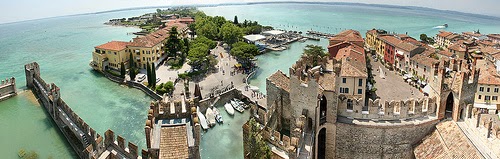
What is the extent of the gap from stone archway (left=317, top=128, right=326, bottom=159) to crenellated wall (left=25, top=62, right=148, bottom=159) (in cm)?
909

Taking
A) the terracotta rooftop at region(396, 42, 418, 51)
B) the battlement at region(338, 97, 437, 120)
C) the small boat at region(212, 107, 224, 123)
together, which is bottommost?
the small boat at region(212, 107, 224, 123)

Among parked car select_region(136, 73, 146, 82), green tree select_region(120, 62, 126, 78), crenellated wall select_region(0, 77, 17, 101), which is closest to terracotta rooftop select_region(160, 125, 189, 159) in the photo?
parked car select_region(136, 73, 146, 82)

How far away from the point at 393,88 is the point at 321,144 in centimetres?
2444

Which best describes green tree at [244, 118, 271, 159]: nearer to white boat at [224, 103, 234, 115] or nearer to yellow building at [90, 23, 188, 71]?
white boat at [224, 103, 234, 115]

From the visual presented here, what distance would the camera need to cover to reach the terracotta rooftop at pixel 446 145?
14617 mm

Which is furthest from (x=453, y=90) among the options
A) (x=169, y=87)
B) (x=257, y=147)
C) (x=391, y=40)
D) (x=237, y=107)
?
(x=391, y=40)

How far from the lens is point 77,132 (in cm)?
2708

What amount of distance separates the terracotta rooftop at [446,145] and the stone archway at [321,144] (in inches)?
168

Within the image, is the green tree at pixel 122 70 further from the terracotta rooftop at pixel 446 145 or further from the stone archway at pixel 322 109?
the terracotta rooftop at pixel 446 145

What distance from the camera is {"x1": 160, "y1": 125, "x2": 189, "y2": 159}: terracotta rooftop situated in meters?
12.0

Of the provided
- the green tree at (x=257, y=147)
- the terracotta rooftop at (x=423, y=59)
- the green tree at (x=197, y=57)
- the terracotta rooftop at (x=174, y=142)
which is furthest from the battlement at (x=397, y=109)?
the green tree at (x=197, y=57)

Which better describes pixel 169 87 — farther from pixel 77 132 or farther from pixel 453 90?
pixel 453 90

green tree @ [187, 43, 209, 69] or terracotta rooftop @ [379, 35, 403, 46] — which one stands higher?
terracotta rooftop @ [379, 35, 403, 46]

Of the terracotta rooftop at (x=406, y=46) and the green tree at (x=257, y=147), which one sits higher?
the terracotta rooftop at (x=406, y=46)
